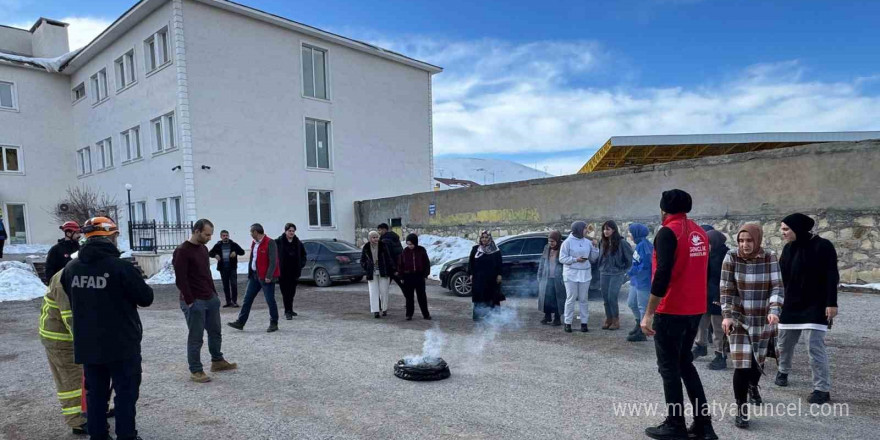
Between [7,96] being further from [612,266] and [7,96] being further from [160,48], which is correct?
[612,266]

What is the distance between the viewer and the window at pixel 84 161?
26.5 metres

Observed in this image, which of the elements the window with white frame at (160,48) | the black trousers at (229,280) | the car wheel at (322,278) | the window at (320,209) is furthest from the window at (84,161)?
the black trousers at (229,280)

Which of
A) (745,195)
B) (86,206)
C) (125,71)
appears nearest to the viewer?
(745,195)

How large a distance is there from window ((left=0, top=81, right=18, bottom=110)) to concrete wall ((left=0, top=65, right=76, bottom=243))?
8.6 inches

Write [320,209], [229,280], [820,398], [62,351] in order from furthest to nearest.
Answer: [320,209] < [229,280] < [820,398] < [62,351]

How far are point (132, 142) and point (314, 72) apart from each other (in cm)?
892

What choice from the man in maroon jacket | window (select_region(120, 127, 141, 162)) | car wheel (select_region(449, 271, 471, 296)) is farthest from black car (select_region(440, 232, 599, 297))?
window (select_region(120, 127, 141, 162))

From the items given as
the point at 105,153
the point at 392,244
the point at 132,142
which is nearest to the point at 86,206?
the point at 105,153

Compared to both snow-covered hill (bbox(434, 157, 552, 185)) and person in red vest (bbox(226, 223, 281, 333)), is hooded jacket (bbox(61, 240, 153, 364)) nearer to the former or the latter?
person in red vest (bbox(226, 223, 281, 333))

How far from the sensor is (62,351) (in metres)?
3.98

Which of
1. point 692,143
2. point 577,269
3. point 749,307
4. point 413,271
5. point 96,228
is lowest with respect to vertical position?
point 413,271

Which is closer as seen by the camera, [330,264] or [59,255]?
[59,255]

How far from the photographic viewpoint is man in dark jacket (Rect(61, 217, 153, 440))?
3.44 meters

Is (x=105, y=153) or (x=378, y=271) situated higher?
(x=105, y=153)
